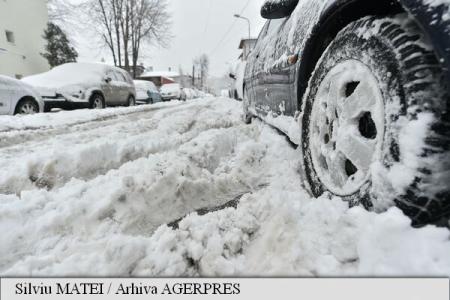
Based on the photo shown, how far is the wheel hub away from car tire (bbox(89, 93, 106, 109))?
933cm

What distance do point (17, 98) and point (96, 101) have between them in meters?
3.15

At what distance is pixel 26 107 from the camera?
7457 mm

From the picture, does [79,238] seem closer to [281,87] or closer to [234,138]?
[281,87]

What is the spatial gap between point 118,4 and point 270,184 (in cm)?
2727

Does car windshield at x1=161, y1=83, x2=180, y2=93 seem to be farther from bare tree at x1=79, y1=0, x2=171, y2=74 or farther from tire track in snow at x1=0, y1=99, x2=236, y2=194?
tire track in snow at x1=0, y1=99, x2=236, y2=194

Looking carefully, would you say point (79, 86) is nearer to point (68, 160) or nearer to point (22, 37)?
point (68, 160)

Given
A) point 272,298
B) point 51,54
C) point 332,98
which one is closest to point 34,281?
point 272,298

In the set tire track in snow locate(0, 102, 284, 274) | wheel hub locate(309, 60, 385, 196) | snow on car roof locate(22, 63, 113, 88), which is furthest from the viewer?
snow on car roof locate(22, 63, 113, 88)

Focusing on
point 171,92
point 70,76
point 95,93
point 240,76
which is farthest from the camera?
point 171,92

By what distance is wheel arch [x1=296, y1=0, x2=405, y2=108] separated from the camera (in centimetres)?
139

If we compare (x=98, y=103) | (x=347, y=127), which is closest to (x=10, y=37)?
(x=98, y=103)

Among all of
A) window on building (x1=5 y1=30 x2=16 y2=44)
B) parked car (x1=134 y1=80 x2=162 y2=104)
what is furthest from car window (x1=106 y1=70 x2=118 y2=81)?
window on building (x1=5 y1=30 x2=16 y2=44)

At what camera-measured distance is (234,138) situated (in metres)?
3.88

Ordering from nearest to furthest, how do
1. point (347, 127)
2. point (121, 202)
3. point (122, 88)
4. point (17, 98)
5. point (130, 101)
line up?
point (347, 127)
point (121, 202)
point (17, 98)
point (122, 88)
point (130, 101)
